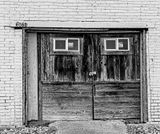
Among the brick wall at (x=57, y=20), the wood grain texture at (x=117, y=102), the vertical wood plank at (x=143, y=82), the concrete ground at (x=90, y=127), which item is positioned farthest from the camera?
the wood grain texture at (x=117, y=102)

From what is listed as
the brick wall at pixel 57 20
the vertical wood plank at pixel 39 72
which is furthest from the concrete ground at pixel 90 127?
the brick wall at pixel 57 20

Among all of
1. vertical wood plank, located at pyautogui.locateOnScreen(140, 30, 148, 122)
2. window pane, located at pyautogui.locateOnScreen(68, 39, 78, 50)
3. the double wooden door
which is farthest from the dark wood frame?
window pane, located at pyautogui.locateOnScreen(68, 39, 78, 50)

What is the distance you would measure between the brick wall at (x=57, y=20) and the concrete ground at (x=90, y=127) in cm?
89

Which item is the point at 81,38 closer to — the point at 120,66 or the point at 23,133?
the point at 120,66

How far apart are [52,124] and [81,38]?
2.11m

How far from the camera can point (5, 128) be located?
6844mm

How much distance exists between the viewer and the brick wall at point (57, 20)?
6879 millimetres

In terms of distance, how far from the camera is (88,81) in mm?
7203

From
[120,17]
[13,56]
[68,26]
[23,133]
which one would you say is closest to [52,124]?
[23,133]

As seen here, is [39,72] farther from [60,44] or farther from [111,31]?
→ [111,31]

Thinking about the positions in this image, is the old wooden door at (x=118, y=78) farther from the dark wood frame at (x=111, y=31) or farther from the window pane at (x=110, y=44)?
the dark wood frame at (x=111, y=31)

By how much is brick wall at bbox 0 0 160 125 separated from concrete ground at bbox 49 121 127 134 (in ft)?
2.94

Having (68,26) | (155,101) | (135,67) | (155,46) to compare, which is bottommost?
(155,101)

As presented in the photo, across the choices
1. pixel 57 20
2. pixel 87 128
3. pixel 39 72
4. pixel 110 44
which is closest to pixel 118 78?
pixel 110 44
